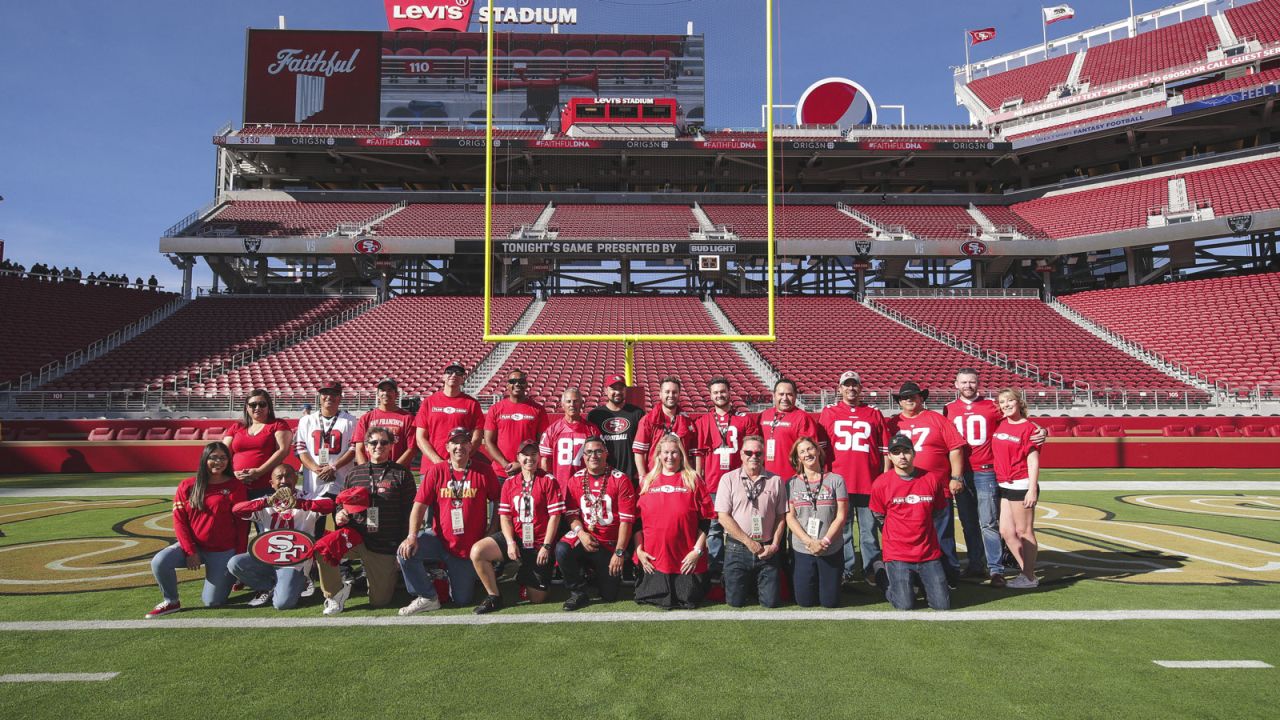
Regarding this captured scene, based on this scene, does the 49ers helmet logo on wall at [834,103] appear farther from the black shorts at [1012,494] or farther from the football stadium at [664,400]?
the black shorts at [1012,494]

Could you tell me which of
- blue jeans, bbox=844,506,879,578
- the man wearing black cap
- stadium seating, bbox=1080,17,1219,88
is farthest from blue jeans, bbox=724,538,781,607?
stadium seating, bbox=1080,17,1219,88

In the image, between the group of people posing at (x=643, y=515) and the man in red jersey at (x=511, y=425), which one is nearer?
the group of people posing at (x=643, y=515)

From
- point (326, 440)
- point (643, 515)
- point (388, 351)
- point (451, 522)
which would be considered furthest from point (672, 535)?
point (388, 351)

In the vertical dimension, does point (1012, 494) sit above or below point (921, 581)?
above

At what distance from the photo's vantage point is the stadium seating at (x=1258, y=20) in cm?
3050

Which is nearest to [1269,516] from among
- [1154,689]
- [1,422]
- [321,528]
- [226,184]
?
[1154,689]

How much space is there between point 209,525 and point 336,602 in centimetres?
108

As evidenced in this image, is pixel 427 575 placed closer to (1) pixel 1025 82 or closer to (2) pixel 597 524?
(2) pixel 597 524

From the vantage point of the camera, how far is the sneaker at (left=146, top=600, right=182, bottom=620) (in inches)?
165

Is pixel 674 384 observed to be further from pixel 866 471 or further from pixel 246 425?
pixel 246 425

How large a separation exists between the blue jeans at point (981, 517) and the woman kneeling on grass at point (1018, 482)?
7cm

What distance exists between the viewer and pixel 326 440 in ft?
18.0

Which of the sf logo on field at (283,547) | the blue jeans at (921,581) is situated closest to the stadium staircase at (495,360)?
the sf logo on field at (283,547)

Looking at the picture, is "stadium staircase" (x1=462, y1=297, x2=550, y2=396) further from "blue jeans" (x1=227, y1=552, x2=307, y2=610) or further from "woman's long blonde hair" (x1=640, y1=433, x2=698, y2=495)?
"woman's long blonde hair" (x1=640, y1=433, x2=698, y2=495)
